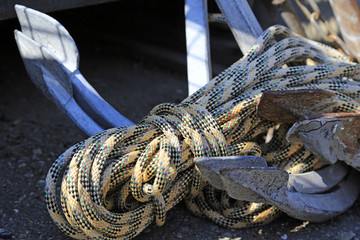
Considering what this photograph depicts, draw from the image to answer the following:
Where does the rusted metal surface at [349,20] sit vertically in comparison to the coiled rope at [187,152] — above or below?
above

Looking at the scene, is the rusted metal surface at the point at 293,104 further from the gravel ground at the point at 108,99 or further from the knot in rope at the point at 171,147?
the gravel ground at the point at 108,99

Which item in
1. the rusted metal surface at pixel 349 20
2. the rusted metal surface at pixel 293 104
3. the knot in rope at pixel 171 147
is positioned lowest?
the knot in rope at pixel 171 147

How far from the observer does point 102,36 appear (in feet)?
11.2

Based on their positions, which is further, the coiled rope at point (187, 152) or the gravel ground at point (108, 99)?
the gravel ground at point (108, 99)

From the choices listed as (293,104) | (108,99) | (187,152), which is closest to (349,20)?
(293,104)

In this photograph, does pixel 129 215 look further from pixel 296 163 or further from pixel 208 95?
pixel 296 163

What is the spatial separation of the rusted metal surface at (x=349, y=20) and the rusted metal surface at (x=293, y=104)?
0.52 meters

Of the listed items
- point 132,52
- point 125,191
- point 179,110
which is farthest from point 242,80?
point 132,52

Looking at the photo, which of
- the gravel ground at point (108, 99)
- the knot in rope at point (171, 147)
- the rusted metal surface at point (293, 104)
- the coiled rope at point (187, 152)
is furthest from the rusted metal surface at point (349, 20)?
the knot in rope at point (171, 147)

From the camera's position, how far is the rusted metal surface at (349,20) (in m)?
2.00

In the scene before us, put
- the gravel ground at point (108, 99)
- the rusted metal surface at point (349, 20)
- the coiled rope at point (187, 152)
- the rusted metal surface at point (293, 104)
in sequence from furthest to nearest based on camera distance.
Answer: the rusted metal surface at point (349, 20) → the gravel ground at point (108, 99) → the rusted metal surface at point (293, 104) → the coiled rope at point (187, 152)

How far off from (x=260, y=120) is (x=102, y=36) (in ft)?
6.60

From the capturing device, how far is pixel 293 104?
162 centimetres

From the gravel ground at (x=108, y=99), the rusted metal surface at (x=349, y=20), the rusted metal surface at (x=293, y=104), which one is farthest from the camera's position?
the rusted metal surface at (x=349, y=20)
